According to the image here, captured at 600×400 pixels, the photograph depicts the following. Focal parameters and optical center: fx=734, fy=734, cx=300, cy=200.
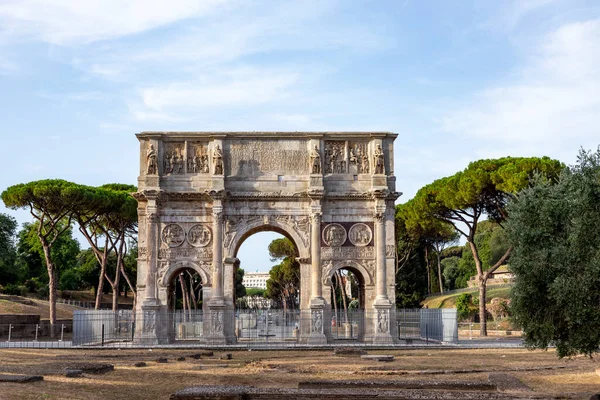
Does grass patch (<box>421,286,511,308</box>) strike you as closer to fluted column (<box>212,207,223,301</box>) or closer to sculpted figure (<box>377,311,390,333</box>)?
sculpted figure (<box>377,311,390,333</box>)

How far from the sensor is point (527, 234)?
1469cm

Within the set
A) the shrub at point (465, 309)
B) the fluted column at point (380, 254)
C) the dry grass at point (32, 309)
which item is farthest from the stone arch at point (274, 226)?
the shrub at point (465, 309)

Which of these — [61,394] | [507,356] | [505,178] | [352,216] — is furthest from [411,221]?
[61,394]

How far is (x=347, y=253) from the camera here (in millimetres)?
32000

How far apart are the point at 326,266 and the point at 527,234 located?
57.8 ft

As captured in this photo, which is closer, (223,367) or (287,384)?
(287,384)

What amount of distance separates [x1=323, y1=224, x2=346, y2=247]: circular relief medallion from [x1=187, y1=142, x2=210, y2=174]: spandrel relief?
5.96m

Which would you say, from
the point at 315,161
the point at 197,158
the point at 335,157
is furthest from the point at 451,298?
the point at 197,158

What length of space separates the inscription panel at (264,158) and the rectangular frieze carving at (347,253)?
3.65 meters

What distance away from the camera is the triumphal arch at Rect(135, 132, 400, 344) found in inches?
1241

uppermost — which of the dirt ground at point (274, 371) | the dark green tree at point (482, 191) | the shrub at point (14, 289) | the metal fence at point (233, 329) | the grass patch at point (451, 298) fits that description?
the dark green tree at point (482, 191)

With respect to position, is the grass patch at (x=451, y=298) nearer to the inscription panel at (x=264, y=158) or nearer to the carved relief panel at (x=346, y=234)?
the carved relief panel at (x=346, y=234)

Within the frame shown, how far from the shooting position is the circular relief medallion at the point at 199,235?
3206cm

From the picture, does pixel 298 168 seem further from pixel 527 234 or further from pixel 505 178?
pixel 527 234
